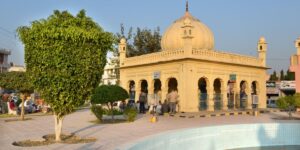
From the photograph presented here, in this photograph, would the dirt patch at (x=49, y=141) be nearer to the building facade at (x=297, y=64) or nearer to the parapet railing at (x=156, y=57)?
the parapet railing at (x=156, y=57)

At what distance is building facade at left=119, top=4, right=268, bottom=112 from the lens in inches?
890

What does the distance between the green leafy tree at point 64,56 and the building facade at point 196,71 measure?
1260 cm

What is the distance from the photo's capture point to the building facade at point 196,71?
2259 centimetres

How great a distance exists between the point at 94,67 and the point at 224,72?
656 inches

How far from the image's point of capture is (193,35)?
26.6 metres

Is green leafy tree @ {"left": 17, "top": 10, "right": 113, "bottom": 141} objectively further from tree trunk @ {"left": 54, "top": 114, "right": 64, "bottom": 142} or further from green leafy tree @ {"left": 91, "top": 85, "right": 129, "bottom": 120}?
green leafy tree @ {"left": 91, "top": 85, "right": 129, "bottom": 120}

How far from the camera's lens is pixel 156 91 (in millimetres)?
28875

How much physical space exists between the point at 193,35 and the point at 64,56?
1798 cm

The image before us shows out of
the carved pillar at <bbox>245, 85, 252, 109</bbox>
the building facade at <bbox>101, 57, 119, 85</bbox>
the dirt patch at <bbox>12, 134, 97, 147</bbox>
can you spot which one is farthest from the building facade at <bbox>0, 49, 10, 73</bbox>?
the dirt patch at <bbox>12, 134, 97, 147</bbox>

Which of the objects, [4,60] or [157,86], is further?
[4,60]

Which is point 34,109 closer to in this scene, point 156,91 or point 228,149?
point 156,91

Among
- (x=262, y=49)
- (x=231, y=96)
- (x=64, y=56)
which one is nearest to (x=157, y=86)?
(x=231, y=96)

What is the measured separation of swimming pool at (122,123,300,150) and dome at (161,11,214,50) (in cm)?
1401

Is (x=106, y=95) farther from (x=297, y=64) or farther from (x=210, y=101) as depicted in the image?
(x=297, y=64)
